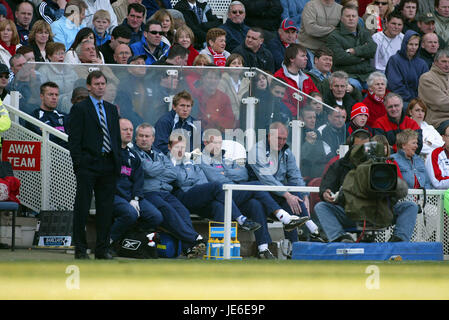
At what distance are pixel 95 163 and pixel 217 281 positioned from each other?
2330mm

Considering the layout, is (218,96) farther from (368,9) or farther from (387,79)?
(368,9)

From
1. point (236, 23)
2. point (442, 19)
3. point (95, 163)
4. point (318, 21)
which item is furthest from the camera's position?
point (442, 19)

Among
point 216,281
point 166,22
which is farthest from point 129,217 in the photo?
point 166,22

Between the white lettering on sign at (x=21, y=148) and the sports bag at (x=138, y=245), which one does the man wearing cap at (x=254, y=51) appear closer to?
the white lettering on sign at (x=21, y=148)

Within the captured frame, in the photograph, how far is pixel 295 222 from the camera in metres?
11.2

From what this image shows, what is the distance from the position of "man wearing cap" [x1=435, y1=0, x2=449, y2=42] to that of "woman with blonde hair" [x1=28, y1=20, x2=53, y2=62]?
7.68 metres

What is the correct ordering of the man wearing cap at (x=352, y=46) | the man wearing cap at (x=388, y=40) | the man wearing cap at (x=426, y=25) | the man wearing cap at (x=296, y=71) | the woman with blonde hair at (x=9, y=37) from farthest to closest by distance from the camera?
1. the man wearing cap at (x=426, y=25)
2. the man wearing cap at (x=388, y=40)
3. the man wearing cap at (x=352, y=46)
4. the man wearing cap at (x=296, y=71)
5. the woman with blonde hair at (x=9, y=37)

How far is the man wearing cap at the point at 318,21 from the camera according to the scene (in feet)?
53.9

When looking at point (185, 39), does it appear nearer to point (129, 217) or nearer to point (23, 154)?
point (23, 154)

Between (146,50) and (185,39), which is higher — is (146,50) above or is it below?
below

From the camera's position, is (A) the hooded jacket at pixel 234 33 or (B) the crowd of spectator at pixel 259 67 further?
(A) the hooded jacket at pixel 234 33

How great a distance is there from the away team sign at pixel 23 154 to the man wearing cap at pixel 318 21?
601cm

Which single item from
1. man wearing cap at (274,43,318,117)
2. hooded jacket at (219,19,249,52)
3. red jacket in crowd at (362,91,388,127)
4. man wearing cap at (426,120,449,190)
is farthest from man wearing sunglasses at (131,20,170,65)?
man wearing cap at (426,120,449,190)

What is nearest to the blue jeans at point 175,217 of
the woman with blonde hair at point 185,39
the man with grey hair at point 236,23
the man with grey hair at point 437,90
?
the woman with blonde hair at point 185,39
